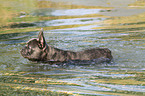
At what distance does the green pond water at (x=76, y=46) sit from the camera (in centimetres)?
779

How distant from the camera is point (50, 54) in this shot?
9555mm

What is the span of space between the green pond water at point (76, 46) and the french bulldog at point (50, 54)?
0.27m

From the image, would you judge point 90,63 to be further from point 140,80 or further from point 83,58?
point 140,80

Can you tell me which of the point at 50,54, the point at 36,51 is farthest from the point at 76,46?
the point at 36,51

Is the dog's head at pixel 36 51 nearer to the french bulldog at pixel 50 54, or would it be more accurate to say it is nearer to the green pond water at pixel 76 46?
the french bulldog at pixel 50 54

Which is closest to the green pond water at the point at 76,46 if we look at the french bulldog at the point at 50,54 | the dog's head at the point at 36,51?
the french bulldog at the point at 50,54

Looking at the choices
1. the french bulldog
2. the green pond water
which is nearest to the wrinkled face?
the french bulldog

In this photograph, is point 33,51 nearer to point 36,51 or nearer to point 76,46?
point 36,51

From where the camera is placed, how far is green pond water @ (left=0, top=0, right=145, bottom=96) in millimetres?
7785

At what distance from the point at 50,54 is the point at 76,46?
3117 millimetres

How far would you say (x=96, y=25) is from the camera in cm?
1677

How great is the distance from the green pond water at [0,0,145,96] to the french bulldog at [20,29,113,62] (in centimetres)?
27

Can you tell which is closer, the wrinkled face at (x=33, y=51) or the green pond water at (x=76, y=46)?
the green pond water at (x=76, y=46)

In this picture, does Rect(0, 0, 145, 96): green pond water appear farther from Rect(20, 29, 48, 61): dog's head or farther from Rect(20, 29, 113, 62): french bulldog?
Rect(20, 29, 48, 61): dog's head
